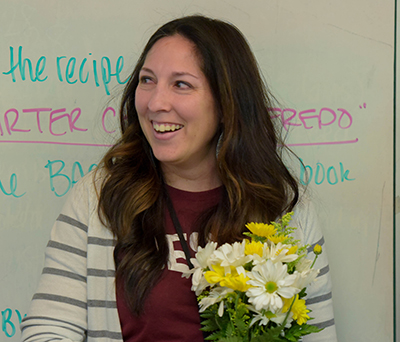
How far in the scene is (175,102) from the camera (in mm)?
1246

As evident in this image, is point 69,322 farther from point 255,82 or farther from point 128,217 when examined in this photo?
point 255,82

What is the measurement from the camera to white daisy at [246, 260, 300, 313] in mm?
864

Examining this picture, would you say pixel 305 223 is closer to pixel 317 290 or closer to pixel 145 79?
pixel 317 290

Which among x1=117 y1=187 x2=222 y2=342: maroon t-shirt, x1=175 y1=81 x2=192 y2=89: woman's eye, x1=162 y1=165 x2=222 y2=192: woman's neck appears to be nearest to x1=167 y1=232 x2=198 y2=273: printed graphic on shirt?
x1=117 y1=187 x2=222 y2=342: maroon t-shirt

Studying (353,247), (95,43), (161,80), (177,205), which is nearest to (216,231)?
(177,205)

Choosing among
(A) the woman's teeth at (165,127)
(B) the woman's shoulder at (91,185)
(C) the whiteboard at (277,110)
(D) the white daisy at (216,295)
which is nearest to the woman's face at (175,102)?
(A) the woman's teeth at (165,127)

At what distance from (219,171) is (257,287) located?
0.53m

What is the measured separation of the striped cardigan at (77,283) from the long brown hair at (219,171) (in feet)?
0.12

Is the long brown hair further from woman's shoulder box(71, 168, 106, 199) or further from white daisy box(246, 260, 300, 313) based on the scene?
white daisy box(246, 260, 300, 313)

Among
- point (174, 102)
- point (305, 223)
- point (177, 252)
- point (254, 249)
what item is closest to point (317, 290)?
point (305, 223)

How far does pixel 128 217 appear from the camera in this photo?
130 centimetres

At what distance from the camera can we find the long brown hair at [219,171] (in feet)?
4.17

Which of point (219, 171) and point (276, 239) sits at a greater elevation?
point (219, 171)

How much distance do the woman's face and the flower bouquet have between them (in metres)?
0.37
